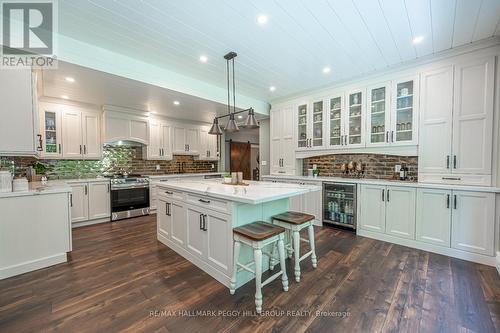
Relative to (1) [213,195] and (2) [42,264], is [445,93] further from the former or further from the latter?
(2) [42,264]

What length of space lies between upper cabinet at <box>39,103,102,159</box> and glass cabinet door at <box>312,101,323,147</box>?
181 inches

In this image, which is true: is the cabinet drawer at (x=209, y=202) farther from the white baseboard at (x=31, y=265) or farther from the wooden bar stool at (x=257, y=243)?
the white baseboard at (x=31, y=265)

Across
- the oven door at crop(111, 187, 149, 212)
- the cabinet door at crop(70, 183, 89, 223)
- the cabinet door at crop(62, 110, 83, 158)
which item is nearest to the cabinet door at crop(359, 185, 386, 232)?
the oven door at crop(111, 187, 149, 212)

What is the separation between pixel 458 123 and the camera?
2762 millimetres

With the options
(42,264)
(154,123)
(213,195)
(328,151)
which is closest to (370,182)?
(328,151)

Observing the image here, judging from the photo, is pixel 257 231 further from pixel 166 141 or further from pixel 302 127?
pixel 166 141

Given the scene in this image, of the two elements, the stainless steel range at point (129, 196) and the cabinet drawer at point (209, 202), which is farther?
the stainless steel range at point (129, 196)

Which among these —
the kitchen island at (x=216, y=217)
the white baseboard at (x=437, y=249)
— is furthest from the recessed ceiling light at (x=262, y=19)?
the white baseboard at (x=437, y=249)

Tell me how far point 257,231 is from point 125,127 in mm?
4290

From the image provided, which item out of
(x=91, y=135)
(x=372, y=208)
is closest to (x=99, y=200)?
(x=91, y=135)

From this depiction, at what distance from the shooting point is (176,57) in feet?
9.34

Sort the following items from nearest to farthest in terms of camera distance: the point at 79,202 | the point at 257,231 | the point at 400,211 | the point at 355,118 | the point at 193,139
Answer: the point at 257,231
the point at 400,211
the point at 355,118
the point at 79,202
the point at 193,139

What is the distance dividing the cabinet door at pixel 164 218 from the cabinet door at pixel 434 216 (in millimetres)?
3519

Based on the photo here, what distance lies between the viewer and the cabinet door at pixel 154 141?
5.24 metres
